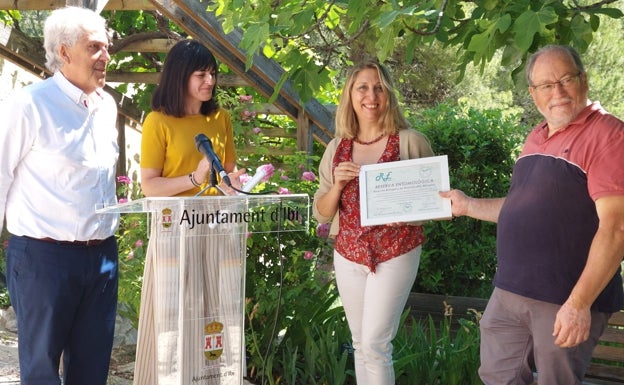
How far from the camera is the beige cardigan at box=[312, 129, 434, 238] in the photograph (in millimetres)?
3779

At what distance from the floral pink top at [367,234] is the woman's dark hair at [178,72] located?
78 cm

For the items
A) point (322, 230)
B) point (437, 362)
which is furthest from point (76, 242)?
point (437, 362)

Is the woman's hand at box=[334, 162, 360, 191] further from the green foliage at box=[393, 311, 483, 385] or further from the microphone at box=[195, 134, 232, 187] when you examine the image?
the green foliage at box=[393, 311, 483, 385]

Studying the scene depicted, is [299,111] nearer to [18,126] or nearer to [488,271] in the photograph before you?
[488,271]

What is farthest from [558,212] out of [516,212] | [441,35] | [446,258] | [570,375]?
[446,258]

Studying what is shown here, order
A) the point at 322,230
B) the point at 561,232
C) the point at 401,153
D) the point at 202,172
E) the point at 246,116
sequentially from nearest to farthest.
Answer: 1. the point at 561,232
2. the point at 202,172
3. the point at 401,153
4. the point at 322,230
5. the point at 246,116

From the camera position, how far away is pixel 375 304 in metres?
3.71

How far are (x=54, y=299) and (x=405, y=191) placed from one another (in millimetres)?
1531

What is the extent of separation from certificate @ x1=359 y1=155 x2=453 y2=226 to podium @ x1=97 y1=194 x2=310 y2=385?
537mm

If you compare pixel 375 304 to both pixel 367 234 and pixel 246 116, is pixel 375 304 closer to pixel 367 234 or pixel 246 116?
pixel 367 234

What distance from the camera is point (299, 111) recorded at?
25.9ft

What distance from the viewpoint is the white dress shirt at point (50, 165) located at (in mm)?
3111

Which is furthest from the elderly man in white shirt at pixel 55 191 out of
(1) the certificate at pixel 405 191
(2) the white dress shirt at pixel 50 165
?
(1) the certificate at pixel 405 191

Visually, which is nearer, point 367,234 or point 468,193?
point 367,234
